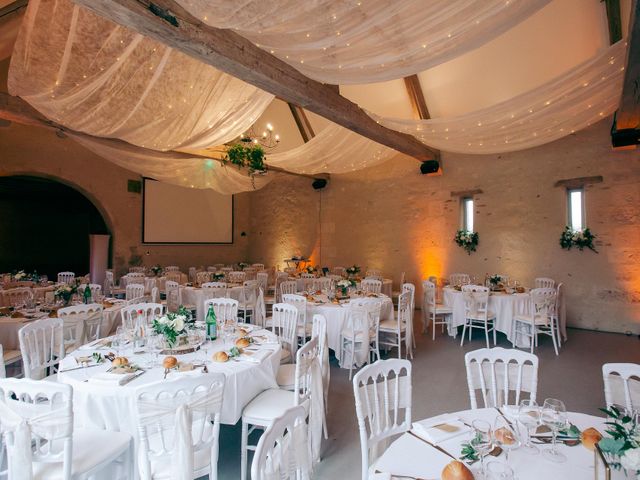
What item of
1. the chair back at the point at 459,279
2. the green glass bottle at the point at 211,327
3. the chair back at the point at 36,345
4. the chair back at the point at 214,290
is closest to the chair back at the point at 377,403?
the green glass bottle at the point at 211,327

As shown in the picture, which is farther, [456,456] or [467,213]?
[467,213]

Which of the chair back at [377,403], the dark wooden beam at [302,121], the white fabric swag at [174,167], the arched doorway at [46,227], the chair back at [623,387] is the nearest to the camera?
the chair back at [377,403]

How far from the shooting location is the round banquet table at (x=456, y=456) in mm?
1512

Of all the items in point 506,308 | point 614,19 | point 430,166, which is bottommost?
point 506,308

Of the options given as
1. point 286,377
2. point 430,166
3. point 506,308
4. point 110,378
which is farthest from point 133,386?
point 430,166

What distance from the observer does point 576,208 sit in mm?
7406

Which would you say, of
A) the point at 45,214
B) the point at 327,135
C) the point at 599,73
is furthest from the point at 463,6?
the point at 45,214

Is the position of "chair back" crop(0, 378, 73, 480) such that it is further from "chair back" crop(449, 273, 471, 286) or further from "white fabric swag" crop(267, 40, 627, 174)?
"chair back" crop(449, 273, 471, 286)

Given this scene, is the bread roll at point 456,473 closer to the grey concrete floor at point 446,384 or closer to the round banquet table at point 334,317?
the grey concrete floor at point 446,384

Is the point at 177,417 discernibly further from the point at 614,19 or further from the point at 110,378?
the point at 614,19

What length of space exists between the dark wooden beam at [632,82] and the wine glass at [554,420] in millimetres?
3056

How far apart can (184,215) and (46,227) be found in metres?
7.75

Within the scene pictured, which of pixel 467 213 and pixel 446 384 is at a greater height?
pixel 467 213

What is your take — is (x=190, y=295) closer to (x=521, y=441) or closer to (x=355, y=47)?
(x=355, y=47)
